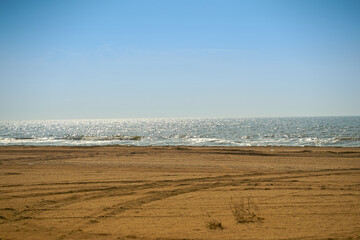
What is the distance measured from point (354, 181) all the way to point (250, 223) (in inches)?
275

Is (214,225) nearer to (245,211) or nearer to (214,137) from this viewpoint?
(245,211)

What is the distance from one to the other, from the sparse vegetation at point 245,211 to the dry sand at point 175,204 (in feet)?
0.46

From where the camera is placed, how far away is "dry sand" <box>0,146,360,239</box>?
630cm

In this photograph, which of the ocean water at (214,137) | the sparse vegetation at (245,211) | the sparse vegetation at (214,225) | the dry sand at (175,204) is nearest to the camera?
the dry sand at (175,204)

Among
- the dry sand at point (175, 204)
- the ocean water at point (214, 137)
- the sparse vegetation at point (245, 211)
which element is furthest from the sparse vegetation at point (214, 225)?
the ocean water at point (214, 137)

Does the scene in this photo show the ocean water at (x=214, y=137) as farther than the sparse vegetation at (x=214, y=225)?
Yes

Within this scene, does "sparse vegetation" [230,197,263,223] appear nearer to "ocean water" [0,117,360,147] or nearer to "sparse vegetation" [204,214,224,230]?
"sparse vegetation" [204,214,224,230]

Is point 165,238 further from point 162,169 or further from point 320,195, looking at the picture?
point 162,169

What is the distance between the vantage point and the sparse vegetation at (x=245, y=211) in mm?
6901

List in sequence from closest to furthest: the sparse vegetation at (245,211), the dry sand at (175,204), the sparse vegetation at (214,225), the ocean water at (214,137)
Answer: the dry sand at (175,204), the sparse vegetation at (214,225), the sparse vegetation at (245,211), the ocean water at (214,137)

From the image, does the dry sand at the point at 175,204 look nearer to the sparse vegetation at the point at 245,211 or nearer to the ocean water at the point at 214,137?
the sparse vegetation at the point at 245,211

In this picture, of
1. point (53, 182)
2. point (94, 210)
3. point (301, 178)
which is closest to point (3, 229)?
point (94, 210)

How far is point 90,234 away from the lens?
20.5 ft

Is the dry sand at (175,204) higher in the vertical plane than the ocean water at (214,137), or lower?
higher
